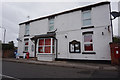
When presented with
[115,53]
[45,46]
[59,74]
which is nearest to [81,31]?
[115,53]

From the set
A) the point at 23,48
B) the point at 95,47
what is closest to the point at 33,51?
the point at 23,48

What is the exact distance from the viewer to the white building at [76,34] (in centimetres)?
1055

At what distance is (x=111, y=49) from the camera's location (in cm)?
928

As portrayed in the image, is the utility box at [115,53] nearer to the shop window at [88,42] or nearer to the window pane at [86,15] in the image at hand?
the shop window at [88,42]

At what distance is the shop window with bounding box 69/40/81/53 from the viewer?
467 inches

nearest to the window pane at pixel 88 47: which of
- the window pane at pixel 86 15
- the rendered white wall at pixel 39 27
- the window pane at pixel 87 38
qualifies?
the window pane at pixel 87 38

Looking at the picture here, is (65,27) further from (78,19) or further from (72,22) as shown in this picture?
(78,19)

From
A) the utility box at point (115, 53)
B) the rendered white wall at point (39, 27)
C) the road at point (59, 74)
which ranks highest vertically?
the rendered white wall at point (39, 27)

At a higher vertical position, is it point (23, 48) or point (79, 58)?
point (23, 48)

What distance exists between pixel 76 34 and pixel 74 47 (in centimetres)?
166

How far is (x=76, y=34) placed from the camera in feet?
39.9

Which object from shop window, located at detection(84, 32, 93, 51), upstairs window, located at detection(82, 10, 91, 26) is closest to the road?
shop window, located at detection(84, 32, 93, 51)

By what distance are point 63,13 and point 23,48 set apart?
9512mm

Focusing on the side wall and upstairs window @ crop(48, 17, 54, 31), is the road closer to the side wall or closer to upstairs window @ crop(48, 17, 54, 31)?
the side wall
